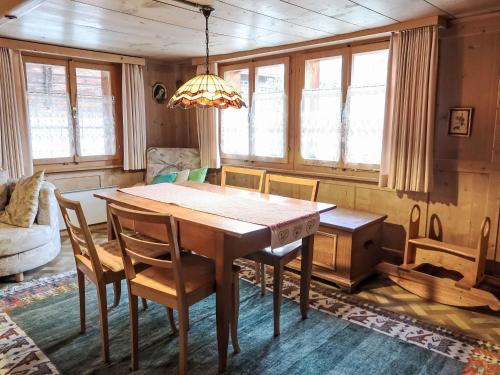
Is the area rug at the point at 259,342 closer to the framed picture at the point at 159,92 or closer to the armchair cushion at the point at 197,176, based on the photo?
the armchair cushion at the point at 197,176

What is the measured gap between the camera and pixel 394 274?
3279 millimetres

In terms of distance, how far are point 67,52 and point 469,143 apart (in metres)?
4.13

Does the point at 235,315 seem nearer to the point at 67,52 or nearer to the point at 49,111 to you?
the point at 49,111

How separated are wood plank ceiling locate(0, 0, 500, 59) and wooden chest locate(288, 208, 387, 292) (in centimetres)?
163

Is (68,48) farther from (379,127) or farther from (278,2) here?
(379,127)

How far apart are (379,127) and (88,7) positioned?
8.47ft

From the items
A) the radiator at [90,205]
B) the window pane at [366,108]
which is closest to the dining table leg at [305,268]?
the window pane at [366,108]

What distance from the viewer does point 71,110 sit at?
4602mm

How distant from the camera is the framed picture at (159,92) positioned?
5.30m

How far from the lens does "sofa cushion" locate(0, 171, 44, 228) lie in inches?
136

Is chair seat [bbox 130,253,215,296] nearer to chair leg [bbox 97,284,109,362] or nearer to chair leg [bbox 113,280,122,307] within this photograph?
chair leg [bbox 97,284,109,362]

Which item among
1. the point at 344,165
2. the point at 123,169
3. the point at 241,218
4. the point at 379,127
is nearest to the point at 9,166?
the point at 123,169

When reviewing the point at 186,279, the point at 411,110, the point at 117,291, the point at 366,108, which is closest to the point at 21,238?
the point at 117,291

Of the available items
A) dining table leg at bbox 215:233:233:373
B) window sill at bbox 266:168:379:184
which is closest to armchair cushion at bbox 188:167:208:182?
window sill at bbox 266:168:379:184
